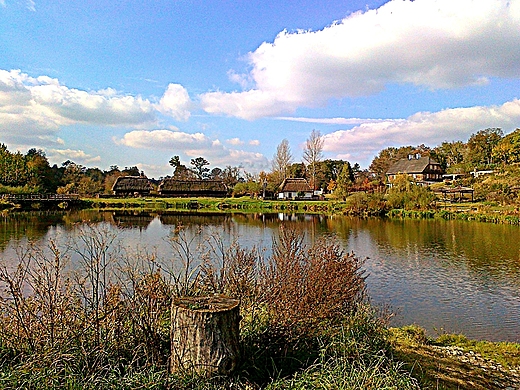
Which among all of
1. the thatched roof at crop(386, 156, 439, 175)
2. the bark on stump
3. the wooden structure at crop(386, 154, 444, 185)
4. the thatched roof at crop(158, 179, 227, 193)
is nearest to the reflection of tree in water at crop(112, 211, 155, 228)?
the bark on stump

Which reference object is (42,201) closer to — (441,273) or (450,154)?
(441,273)

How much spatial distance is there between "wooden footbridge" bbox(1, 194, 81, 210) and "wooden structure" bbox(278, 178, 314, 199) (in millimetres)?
28836

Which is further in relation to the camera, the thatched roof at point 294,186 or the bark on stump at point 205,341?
the thatched roof at point 294,186

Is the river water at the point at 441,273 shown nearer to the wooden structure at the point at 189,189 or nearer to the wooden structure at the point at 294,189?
the wooden structure at the point at 294,189

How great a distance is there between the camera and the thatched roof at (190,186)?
67250mm

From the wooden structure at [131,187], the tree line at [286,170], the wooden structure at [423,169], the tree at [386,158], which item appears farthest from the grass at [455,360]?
the tree at [386,158]

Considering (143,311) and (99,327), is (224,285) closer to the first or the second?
(143,311)

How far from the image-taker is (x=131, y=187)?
67.1 meters

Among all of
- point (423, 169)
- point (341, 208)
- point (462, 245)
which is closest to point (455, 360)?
point (462, 245)

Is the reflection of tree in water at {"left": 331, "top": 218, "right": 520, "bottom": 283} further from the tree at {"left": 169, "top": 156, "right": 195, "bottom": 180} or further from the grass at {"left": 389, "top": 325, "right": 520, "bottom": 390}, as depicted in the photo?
the tree at {"left": 169, "top": 156, "right": 195, "bottom": 180}

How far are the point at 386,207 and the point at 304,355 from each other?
4055cm

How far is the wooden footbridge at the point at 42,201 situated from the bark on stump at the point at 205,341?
160 ft

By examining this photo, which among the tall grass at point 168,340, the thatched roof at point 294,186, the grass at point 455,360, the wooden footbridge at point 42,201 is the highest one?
the thatched roof at point 294,186

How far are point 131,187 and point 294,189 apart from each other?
27046mm
